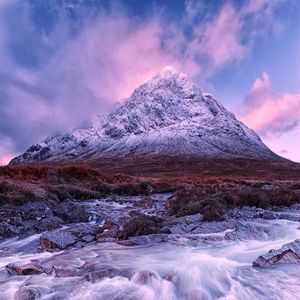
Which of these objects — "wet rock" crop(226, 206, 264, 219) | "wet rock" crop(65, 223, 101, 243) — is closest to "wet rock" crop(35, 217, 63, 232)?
"wet rock" crop(65, 223, 101, 243)

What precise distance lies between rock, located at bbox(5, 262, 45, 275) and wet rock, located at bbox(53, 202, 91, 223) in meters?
7.42

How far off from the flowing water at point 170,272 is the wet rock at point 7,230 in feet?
5.78

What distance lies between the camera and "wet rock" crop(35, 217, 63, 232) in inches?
582

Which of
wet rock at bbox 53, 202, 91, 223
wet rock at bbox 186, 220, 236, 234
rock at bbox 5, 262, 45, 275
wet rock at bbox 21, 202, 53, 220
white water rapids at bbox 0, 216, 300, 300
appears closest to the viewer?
white water rapids at bbox 0, 216, 300, 300

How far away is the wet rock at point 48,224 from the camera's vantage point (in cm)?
1478

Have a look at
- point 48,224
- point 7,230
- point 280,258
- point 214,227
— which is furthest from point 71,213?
point 280,258

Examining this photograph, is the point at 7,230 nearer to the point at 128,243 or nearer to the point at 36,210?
the point at 36,210

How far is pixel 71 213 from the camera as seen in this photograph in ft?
57.6

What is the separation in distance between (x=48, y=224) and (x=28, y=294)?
26.0 ft

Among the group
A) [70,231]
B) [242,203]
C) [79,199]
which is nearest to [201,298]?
[70,231]

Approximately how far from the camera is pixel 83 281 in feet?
26.9

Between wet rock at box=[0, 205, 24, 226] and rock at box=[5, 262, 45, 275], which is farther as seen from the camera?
wet rock at box=[0, 205, 24, 226]

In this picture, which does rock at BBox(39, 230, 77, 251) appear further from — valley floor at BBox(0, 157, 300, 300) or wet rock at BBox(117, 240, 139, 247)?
wet rock at BBox(117, 240, 139, 247)

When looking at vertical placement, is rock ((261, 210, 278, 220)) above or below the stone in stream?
above
